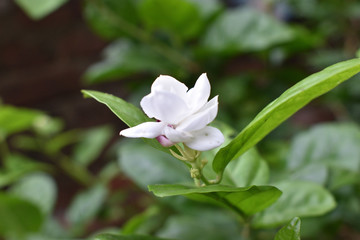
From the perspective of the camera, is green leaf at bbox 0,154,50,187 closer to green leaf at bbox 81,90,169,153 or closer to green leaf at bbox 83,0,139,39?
green leaf at bbox 83,0,139,39

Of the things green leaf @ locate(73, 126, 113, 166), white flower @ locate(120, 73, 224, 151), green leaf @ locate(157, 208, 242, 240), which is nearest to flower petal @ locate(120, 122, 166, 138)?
white flower @ locate(120, 73, 224, 151)

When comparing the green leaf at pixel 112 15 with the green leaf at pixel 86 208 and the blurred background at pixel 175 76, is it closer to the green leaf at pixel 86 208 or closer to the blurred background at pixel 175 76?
the blurred background at pixel 175 76

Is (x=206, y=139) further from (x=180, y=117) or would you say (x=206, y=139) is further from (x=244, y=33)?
(x=244, y=33)

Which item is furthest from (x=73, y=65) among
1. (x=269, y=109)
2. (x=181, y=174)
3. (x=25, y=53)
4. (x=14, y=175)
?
(x=269, y=109)

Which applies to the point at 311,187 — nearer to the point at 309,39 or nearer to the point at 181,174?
the point at 181,174

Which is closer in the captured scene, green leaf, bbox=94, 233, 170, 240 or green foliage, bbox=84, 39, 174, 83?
green leaf, bbox=94, 233, 170, 240

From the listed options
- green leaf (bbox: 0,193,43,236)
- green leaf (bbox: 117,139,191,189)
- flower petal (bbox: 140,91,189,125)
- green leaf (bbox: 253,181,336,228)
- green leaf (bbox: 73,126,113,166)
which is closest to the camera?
flower petal (bbox: 140,91,189,125)

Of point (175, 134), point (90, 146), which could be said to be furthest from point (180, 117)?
point (90, 146)
